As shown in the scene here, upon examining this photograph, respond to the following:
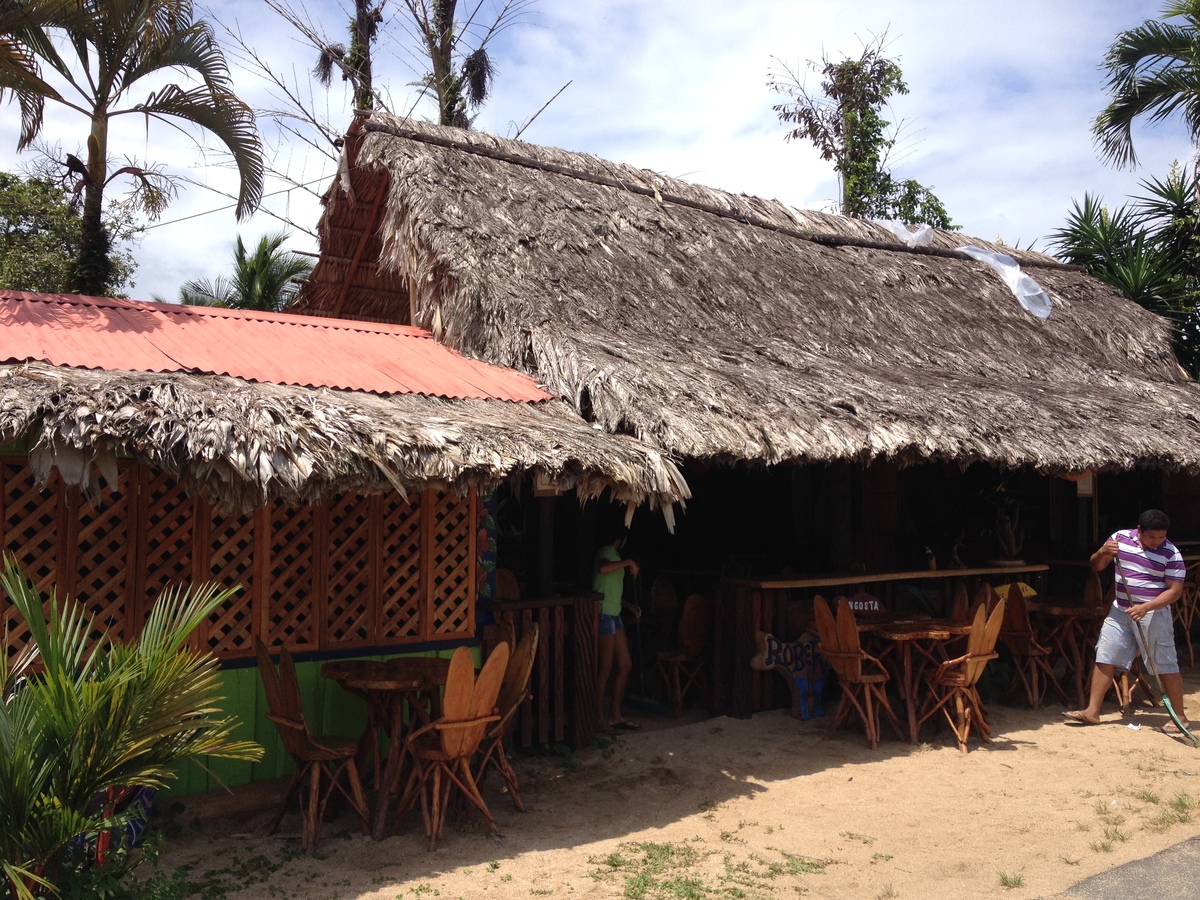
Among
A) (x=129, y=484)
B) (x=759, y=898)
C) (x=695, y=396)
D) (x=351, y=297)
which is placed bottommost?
(x=759, y=898)

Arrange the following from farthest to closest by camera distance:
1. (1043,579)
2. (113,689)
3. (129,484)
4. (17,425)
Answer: (1043,579) → (129,484) → (17,425) → (113,689)

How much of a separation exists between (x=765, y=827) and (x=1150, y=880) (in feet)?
5.81

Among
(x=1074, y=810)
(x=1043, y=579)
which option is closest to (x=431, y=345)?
(x=1074, y=810)

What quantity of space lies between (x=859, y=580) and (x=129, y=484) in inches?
206

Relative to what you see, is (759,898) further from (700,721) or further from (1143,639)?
(1143,639)

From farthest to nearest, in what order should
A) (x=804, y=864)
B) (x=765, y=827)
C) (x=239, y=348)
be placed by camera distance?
(x=239, y=348) → (x=765, y=827) → (x=804, y=864)

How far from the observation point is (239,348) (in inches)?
246

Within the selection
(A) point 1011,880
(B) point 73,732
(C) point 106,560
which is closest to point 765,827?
(A) point 1011,880

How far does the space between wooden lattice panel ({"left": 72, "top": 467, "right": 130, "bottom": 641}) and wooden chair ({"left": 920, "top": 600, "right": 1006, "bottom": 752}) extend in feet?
16.5

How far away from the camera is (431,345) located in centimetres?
741

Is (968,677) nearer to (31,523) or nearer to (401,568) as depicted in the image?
(401,568)

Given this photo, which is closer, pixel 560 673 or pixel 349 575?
pixel 349 575

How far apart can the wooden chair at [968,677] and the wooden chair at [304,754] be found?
3.90 m

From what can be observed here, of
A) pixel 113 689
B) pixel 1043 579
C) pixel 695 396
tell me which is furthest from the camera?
pixel 1043 579
